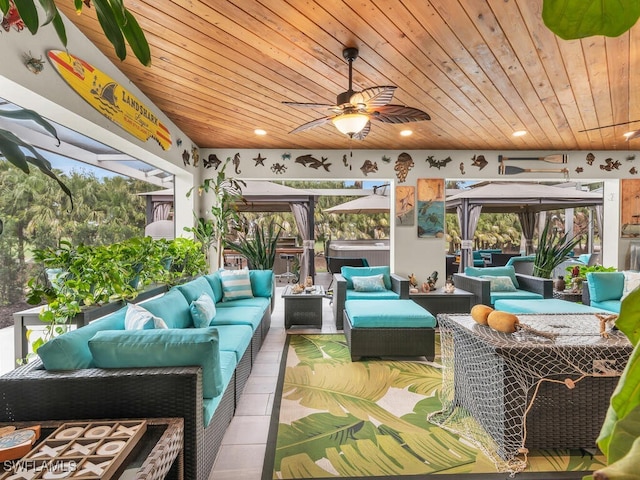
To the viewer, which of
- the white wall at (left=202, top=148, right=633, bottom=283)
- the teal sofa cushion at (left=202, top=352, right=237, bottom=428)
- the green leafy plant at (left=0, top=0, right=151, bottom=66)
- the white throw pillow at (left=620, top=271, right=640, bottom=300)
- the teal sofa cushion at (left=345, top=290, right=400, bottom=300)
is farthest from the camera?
the white wall at (left=202, top=148, right=633, bottom=283)

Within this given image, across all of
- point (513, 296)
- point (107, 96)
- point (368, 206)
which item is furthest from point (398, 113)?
point (368, 206)

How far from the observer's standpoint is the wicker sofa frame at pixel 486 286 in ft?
13.8

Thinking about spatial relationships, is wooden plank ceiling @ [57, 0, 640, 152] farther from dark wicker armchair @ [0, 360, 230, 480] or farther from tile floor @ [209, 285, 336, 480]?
tile floor @ [209, 285, 336, 480]

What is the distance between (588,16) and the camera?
442 mm

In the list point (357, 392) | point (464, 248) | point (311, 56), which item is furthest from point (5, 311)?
point (464, 248)

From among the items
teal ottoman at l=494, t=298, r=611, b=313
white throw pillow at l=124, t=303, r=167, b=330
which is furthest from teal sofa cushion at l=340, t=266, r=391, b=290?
white throw pillow at l=124, t=303, r=167, b=330

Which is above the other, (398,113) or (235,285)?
(398,113)

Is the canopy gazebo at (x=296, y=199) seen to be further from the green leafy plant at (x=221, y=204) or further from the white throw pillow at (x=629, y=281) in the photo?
the white throw pillow at (x=629, y=281)

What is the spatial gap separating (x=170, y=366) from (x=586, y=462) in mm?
2281

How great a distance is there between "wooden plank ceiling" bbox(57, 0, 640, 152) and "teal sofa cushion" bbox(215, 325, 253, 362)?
2002mm

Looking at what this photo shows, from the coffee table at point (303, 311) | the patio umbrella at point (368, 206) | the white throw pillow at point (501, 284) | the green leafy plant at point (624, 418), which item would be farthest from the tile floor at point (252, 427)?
the patio umbrella at point (368, 206)

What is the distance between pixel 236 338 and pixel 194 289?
3.04 ft

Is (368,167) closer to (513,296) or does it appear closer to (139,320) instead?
(513,296)

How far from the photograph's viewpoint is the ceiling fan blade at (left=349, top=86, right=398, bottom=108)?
84.4 inches
